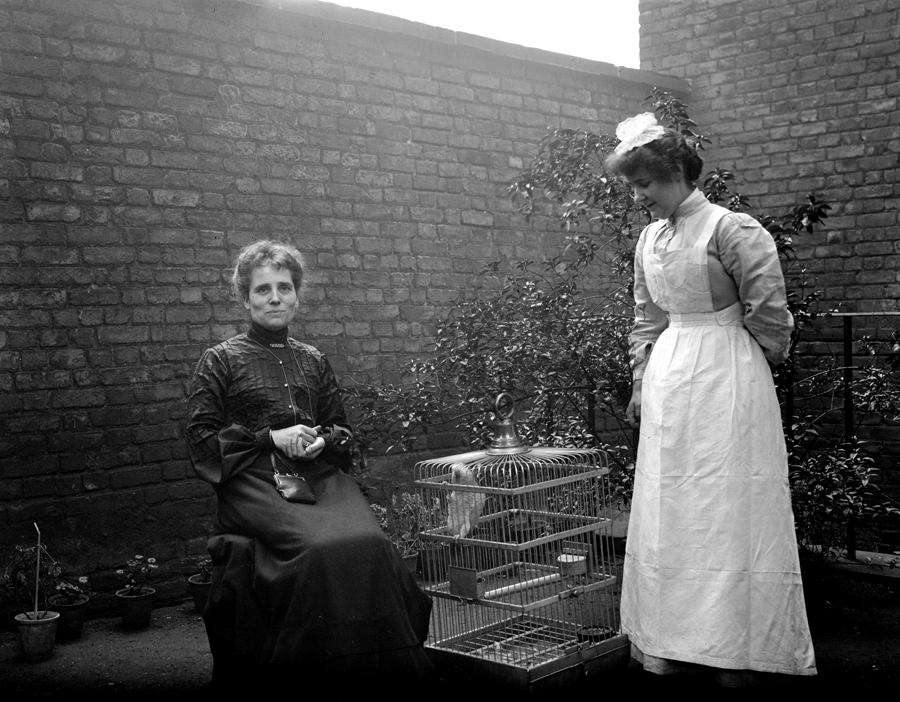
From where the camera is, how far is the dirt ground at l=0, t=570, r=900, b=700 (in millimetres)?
3467

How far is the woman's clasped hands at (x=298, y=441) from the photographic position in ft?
11.2

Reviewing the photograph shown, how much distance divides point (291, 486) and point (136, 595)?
1619 mm

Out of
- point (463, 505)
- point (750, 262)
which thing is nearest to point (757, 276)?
point (750, 262)

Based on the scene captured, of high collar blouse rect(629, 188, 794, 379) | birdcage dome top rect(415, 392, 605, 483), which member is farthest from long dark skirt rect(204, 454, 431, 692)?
high collar blouse rect(629, 188, 794, 379)

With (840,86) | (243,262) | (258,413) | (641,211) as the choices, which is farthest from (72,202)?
(840,86)

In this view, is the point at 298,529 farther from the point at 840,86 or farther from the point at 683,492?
the point at 840,86

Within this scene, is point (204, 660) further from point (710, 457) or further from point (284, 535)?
point (710, 457)

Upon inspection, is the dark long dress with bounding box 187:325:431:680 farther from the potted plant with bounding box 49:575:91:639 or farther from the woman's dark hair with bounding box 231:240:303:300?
the potted plant with bounding box 49:575:91:639

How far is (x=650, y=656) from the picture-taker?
10.4ft

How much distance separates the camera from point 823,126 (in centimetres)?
725

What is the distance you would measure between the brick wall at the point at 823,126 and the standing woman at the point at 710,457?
154 inches

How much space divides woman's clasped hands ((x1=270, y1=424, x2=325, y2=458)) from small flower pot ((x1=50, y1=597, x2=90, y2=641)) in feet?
5.34

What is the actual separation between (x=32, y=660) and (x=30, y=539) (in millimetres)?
668

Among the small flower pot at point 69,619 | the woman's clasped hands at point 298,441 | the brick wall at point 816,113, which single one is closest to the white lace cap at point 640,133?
the woman's clasped hands at point 298,441
